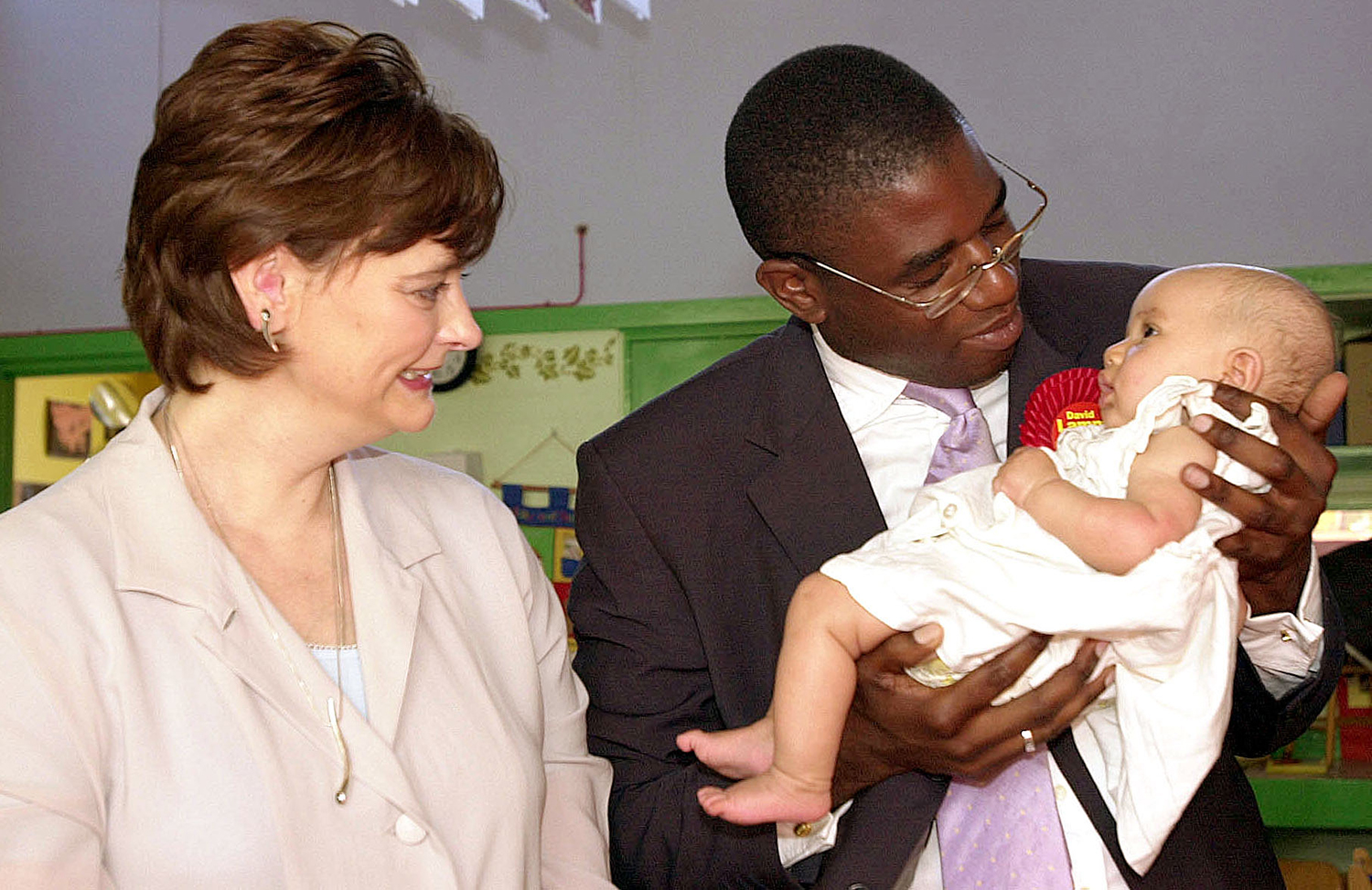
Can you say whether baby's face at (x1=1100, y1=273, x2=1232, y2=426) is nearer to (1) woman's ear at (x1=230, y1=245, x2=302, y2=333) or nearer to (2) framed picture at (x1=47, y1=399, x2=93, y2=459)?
(1) woman's ear at (x1=230, y1=245, x2=302, y2=333)

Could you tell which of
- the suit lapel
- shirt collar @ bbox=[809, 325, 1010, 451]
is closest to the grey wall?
shirt collar @ bbox=[809, 325, 1010, 451]

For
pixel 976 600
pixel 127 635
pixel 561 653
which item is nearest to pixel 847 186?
pixel 976 600

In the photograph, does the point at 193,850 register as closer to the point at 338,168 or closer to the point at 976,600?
the point at 338,168

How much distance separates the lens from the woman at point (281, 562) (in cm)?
155

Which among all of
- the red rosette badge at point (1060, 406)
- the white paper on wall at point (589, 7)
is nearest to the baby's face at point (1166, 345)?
the red rosette badge at point (1060, 406)

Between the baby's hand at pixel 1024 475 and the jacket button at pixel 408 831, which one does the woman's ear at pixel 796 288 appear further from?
the jacket button at pixel 408 831

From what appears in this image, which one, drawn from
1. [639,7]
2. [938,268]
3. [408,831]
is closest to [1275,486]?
[938,268]

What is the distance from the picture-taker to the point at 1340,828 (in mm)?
4418

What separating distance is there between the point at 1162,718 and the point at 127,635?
1.20 meters

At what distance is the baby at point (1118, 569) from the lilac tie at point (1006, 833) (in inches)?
4.7

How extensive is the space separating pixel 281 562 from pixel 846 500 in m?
0.80

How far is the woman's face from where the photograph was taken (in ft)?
5.82

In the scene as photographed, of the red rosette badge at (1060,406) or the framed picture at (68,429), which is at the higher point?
the red rosette badge at (1060,406)

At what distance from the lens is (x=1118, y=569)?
155 centimetres
